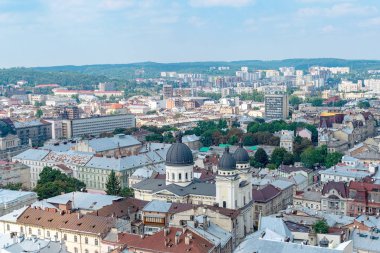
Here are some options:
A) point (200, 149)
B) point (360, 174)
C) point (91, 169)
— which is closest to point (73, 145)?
point (91, 169)

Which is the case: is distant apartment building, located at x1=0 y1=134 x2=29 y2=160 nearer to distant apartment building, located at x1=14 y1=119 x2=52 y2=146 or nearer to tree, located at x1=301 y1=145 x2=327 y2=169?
distant apartment building, located at x1=14 y1=119 x2=52 y2=146

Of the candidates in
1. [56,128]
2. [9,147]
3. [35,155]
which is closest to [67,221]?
[35,155]

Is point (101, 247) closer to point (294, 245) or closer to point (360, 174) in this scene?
point (294, 245)

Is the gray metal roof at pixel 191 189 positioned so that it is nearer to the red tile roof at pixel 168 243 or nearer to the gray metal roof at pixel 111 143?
the red tile roof at pixel 168 243

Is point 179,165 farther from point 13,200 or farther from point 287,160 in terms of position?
point 287,160

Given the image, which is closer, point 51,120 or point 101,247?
point 101,247
